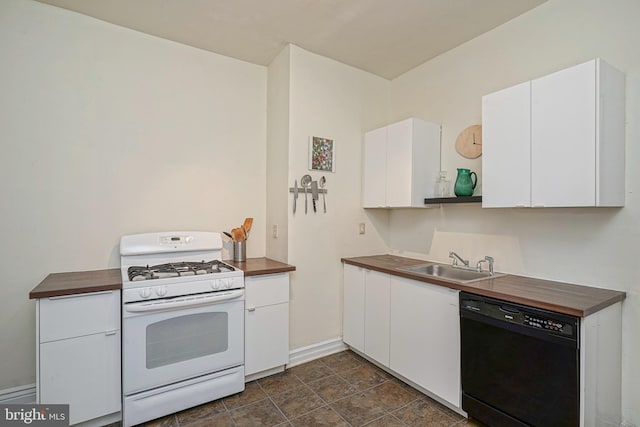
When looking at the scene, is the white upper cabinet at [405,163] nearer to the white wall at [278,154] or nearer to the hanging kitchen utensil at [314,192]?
the hanging kitchen utensil at [314,192]

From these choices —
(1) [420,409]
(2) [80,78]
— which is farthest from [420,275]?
(2) [80,78]

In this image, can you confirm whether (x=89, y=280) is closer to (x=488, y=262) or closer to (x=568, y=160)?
(x=488, y=262)

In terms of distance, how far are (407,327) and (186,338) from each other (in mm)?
1613

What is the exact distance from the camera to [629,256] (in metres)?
1.74

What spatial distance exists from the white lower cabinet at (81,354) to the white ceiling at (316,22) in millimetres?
2046

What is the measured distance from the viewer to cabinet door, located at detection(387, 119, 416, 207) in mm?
2680

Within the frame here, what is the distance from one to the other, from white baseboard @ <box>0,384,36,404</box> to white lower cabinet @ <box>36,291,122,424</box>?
0.59 m

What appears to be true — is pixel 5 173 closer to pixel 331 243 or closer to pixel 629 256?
pixel 331 243

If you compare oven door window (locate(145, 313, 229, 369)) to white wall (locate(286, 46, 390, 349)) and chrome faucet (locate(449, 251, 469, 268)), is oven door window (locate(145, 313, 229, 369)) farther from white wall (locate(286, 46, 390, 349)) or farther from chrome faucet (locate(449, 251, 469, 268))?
chrome faucet (locate(449, 251, 469, 268))

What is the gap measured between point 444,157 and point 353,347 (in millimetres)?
1993

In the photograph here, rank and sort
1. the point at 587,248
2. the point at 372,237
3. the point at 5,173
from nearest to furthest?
the point at 587,248
the point at 5,173
the point at 372,237

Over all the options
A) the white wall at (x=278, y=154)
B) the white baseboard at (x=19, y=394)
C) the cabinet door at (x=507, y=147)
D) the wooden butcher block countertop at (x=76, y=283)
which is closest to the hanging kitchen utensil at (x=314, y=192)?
the white wall at (x=278, y=154)

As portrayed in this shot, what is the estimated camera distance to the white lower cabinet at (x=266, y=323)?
2.39 meters

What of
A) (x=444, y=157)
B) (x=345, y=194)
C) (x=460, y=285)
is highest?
(x=444, y=157)
